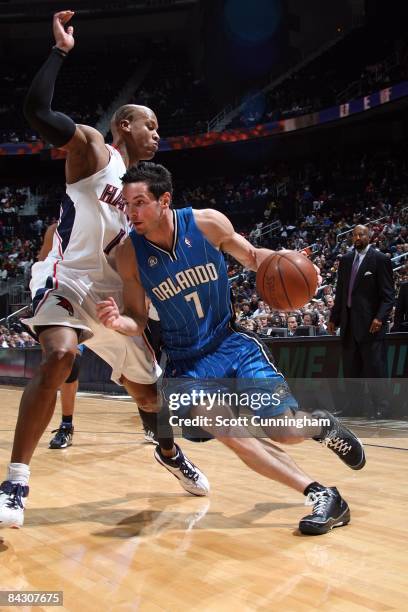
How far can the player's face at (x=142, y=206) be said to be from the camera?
2.84m

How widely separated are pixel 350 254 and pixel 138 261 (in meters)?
4.02

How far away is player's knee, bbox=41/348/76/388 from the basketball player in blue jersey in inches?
10.2

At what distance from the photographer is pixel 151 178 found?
9.37ft

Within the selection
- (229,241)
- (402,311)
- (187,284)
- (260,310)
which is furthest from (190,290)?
(260,310)

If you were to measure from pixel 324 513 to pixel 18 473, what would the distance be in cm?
117

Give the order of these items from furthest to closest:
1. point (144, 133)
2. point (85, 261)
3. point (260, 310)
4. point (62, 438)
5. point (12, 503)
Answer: point (260, 310)
point (62, 438)
point (144, 133)
point (85, 261)
point (12, 503)

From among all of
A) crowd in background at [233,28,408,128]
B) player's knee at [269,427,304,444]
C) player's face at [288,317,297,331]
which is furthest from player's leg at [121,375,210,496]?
crowd in background at [233,28,408,128]

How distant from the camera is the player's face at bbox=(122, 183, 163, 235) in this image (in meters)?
2.84

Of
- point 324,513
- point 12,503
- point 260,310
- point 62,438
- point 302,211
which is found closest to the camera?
point 12,503

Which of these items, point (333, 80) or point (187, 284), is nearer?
point (187, 284)

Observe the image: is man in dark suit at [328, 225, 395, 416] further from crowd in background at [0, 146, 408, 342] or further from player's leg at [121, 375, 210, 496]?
player's leg at [121, 375, 210, 496]

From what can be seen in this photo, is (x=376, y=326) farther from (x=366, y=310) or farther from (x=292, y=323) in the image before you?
(x=292, y=323)

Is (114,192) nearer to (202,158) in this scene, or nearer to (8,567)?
(8,567)

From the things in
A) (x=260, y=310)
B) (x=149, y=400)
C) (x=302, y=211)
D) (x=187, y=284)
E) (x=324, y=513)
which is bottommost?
(x=324, y=513)
